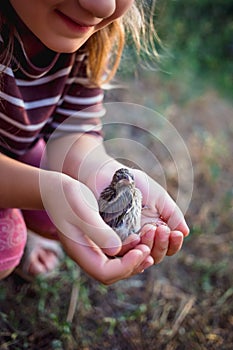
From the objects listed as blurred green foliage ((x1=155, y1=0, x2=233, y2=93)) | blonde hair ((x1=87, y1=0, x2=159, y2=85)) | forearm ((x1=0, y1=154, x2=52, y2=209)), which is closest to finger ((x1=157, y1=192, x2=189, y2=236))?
forearm ((x1=0, y1=154, x2=52, y2=209))

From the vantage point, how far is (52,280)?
1757mm

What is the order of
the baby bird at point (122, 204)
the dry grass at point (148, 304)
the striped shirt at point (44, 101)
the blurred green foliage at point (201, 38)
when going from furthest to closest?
1. the blurred green foliage at point (201, 38)
2. the dry grass at point (148, 304)
3. the striped shirt at point (44, 101)
4. the baby bird at point (122, 204)

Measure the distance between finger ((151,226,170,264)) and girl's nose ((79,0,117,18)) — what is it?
1.40ft

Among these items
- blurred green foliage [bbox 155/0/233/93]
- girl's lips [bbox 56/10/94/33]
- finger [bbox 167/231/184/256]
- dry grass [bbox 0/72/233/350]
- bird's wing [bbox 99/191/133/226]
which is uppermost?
girl's lips [bbox 56/10/94/33]

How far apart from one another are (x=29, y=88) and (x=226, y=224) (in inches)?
36.0

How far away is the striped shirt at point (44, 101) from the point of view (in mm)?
1455

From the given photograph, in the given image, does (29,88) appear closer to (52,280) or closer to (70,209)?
(70,209)

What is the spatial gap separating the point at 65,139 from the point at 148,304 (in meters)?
0.52

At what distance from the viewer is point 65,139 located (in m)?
1.66

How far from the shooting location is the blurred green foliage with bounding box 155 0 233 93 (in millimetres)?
3139

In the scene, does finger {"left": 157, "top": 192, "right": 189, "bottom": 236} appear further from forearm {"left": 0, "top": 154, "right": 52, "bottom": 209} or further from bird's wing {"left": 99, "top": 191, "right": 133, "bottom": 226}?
forearm {"left": 0, "top": 154, "right": 52, "bottom": 209}

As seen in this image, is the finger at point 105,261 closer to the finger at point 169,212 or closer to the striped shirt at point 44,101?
the finger at point 169,212

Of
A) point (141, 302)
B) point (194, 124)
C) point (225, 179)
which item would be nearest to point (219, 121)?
point (194, 124)

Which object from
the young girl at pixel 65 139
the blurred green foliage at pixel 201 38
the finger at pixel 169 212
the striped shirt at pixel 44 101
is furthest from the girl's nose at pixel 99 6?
the blurred green foliage at pixel 201 38
